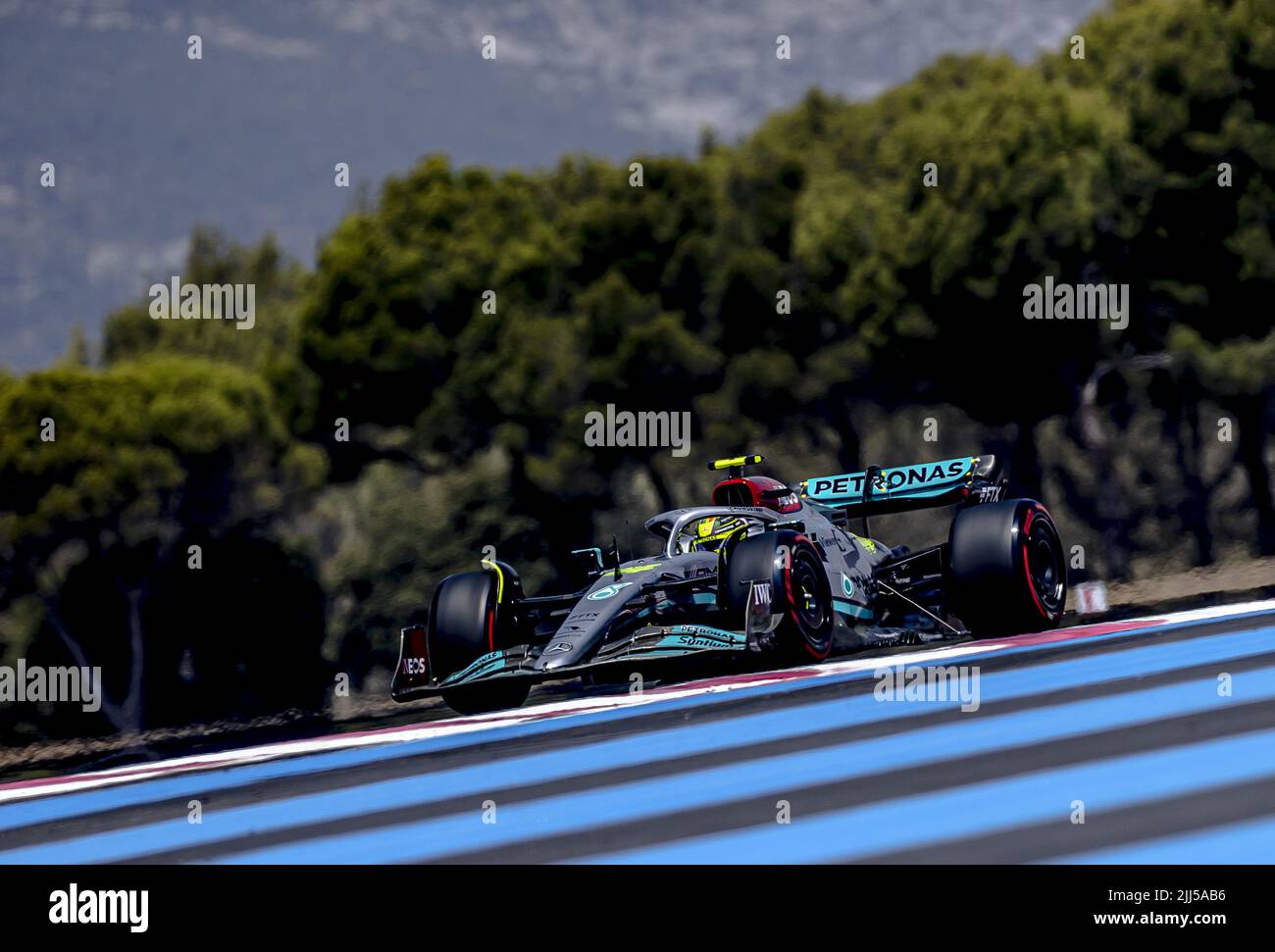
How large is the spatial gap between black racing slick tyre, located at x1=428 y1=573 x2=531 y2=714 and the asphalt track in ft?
4.39

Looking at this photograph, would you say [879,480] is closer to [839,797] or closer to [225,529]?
[839,797]

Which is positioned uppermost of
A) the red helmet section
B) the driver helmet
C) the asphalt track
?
the red helmet section

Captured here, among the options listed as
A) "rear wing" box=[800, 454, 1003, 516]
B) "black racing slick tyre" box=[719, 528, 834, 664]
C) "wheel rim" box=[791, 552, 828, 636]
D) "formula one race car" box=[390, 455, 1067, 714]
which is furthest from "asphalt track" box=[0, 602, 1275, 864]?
"rear wing" box=[800, 454, 1003, 516]

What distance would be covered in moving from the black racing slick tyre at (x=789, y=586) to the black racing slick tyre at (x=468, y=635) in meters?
1.66

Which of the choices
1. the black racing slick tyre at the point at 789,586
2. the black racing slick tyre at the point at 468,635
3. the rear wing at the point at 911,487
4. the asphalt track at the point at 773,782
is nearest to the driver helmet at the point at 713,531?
the black racing slick tyre at the point at 789,586

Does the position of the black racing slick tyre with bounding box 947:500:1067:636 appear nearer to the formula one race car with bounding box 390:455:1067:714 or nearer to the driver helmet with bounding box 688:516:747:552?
the formula one race car with bounding box 390:455:1067:714

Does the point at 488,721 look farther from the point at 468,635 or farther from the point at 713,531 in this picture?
Result: the point at 713,531

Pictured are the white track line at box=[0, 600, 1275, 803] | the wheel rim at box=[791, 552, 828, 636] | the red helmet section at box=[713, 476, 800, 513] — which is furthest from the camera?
the red helmet section at box=[713, 476, 800, 513]

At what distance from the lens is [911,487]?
11.5 metres

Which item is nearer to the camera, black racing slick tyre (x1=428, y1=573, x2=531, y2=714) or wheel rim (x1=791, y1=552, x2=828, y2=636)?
wheel rim (x1=791, y1=552, x2=828, y2=636)

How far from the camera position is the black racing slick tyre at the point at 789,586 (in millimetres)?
9570

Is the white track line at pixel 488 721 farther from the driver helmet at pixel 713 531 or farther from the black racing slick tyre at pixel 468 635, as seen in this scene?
the driver helmet at pixel 713 531

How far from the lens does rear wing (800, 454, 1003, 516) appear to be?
11383 millimetres

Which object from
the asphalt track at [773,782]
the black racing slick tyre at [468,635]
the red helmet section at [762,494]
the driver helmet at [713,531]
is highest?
the red helmet section at [762,494]
